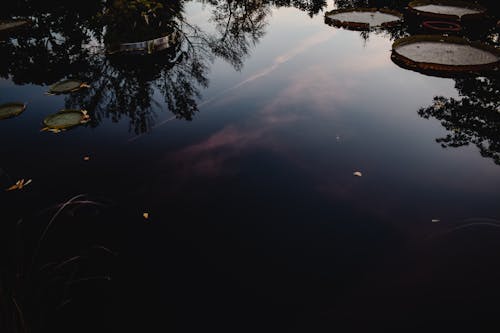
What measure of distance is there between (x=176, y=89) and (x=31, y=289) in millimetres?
4245

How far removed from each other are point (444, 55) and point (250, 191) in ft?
17.1

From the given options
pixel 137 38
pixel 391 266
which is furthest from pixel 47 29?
pixel 391 266

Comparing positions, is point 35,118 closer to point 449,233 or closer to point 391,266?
point 391,266

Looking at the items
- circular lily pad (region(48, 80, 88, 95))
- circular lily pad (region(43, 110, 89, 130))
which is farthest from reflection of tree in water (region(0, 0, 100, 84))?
circular lily pad (region(43, 110, 89, 130))

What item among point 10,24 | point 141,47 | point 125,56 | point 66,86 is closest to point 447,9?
point 141,47

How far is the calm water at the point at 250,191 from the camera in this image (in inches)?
101

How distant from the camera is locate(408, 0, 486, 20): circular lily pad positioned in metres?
8.25

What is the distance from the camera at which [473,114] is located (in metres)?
4.98

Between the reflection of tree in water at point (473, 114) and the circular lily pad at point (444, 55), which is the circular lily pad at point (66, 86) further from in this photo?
the circular lily pad at point (444, 55)

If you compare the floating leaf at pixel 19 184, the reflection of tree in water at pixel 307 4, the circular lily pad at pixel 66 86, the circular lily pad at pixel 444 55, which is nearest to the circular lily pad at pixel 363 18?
the reflection of tree in water at pixel 307 4

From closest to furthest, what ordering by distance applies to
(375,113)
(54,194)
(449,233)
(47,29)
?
(449,233)
(54,194)
(375,113)
(47,29)

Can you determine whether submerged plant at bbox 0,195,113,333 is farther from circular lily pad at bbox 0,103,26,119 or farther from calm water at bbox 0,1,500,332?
circular lily pad at bbox 0,103,26,119

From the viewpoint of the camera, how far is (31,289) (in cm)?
228

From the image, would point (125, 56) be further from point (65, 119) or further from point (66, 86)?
point (65, 119)
